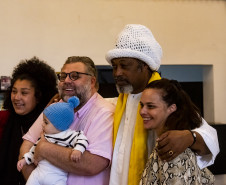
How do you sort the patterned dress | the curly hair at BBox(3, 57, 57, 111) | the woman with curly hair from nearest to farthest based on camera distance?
the patterned dress < the woman with curly hair < the curly hair at BBox(3, 57, 57, 111)

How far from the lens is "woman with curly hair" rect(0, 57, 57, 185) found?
2254 millimetres

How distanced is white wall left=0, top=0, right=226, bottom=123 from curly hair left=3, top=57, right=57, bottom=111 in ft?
3.69

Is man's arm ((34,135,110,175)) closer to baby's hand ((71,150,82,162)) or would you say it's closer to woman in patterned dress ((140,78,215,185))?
baby's hand ((71,150,82,162))

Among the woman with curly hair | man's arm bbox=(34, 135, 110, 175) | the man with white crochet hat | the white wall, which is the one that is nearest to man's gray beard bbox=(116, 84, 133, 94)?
the man with white crochet hat

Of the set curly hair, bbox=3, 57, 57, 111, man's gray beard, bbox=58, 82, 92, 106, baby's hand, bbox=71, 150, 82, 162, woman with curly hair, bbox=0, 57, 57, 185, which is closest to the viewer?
baby's hand, bbox=71, 150, 82, 162

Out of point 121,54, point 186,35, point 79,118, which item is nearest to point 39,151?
point 79,118

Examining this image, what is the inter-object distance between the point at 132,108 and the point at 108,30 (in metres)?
2.11

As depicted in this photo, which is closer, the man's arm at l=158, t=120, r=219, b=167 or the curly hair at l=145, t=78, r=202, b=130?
the man's arm at l=158, t=120, r=219, b=167

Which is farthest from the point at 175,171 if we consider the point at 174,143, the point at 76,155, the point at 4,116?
the point at 4,116

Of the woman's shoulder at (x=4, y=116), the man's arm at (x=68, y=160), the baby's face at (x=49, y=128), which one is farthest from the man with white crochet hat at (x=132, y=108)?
the woman's shoulder at (x=4, y=116)

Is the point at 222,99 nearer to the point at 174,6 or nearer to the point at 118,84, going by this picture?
the point at 174,6

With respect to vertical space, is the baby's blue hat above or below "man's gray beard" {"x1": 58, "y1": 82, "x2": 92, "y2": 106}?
below

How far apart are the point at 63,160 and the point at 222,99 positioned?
3.08m

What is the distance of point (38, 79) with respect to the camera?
2.43 m
